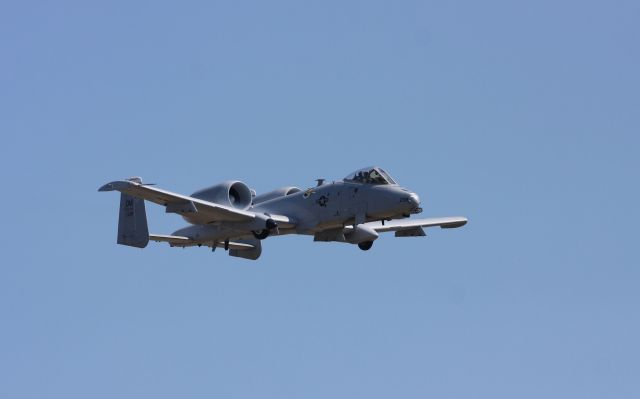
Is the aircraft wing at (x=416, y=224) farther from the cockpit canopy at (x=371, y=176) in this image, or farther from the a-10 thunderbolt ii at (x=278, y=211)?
the cockpit canopy at (x=371, y=176)

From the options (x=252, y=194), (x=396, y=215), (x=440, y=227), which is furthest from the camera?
(x=440, y=227)

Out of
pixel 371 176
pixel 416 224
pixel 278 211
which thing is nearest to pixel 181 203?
pixel 278 211

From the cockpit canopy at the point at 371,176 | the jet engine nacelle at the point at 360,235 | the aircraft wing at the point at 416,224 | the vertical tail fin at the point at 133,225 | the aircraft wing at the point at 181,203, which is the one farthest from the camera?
the aircraft wing at the point at 416,224

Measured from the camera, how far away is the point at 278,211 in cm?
6594

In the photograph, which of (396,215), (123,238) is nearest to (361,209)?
(396,215)

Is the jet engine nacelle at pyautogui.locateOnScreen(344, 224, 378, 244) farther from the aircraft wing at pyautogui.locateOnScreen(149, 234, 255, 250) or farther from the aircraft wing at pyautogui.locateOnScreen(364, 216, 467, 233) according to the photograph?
the aircraft wing at pyautogui.locateOnScreen(149, 234, 255, 250)

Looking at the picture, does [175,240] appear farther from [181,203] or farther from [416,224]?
[416,224]

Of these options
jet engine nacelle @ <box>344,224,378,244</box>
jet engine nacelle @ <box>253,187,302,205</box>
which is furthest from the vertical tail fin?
jet engine nacelle @ <box>344,224,378,244</box>

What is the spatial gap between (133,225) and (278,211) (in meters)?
6.23

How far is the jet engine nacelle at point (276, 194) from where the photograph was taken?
6694 centimetres

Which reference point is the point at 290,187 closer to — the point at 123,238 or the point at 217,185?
the point at 217,185

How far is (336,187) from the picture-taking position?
2544 inches

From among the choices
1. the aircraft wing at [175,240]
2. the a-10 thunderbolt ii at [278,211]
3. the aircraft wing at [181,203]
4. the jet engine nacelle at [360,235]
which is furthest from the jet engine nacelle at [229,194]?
the jet engine nacelle at [360,235]

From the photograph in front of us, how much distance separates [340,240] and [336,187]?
2.66 m
